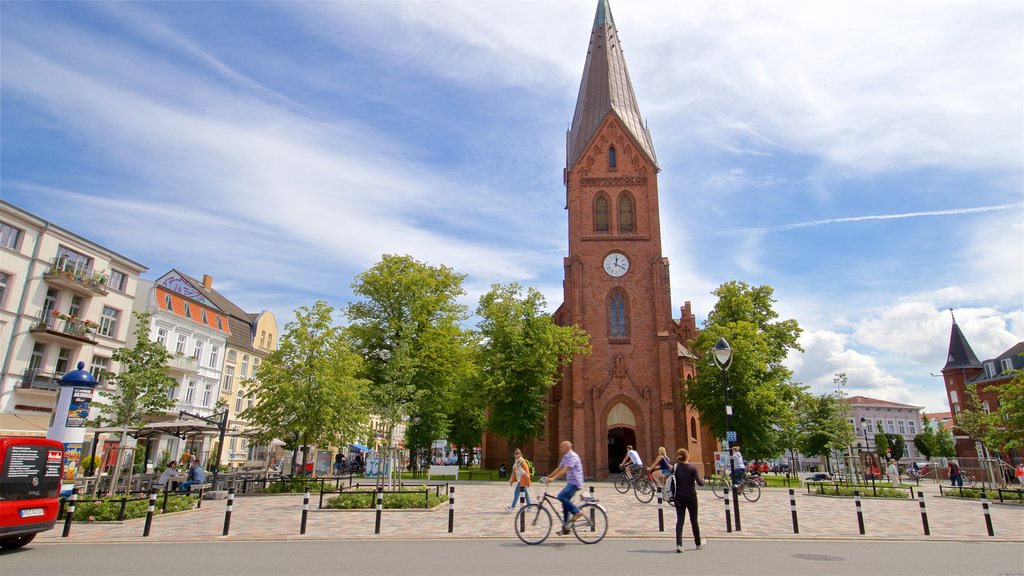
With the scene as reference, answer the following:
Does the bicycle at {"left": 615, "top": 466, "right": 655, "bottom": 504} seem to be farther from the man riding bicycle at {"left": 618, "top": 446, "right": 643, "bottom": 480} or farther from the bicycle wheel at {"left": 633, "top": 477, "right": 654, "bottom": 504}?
the man riding bicycle at {"left": 618, "top": 446, "right": 643, "bottom": 480}

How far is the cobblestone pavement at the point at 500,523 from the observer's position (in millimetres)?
12320

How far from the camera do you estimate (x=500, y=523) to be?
1402cm

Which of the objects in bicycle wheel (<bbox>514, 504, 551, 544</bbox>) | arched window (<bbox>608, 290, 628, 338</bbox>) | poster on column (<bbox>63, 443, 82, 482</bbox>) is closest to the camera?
bicycle wheel (<bbox>514, 504, 551, 544</bbox>)

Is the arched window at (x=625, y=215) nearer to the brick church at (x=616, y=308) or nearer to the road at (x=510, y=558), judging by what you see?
the brick church at (x=616, y=308)

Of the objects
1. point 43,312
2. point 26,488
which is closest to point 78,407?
point 26,488

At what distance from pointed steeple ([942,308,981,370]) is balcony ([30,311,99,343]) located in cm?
8869

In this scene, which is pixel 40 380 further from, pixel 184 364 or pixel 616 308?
Result: pixel 616 308

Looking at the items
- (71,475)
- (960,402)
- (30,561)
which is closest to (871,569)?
(30,561)

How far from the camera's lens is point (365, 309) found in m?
36.7

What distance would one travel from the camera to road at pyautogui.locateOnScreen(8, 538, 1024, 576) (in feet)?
28.0

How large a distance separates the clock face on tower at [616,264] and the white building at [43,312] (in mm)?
30610

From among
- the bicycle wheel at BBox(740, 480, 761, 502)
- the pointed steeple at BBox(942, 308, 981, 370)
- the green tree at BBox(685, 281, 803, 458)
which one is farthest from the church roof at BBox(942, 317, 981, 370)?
the bicycle wheel at BBox(740, 480, 761, 502)

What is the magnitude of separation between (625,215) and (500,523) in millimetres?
30735

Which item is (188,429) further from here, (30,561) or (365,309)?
(365,309)
